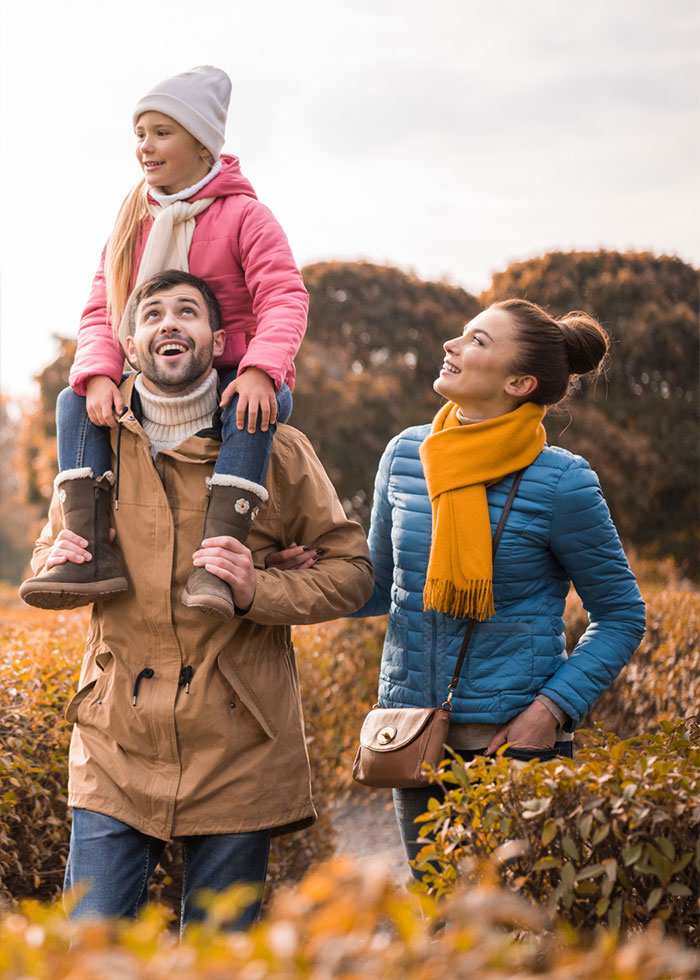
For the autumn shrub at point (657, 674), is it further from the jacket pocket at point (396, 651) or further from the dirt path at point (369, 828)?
the jacket pocket at point (396, 651)

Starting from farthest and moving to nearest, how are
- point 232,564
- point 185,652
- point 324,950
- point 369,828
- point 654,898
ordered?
point 369,828, point 185,652, point 232,564, point 654,898, point 324,950

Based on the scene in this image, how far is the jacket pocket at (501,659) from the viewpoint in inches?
113

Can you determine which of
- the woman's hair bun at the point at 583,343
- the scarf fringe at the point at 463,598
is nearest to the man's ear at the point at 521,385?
the woman's hair bun at the point at 583,343

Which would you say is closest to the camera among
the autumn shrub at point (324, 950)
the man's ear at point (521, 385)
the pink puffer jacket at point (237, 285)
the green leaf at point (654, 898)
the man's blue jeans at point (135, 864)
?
the autumn shrub at point (324, 950)

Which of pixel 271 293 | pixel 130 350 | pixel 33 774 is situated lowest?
pixel 33 774

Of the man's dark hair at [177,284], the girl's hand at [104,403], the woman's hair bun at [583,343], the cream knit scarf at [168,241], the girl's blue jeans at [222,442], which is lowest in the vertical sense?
the girl's blue jeans at [222,442]

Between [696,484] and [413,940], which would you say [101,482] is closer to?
[413,940]

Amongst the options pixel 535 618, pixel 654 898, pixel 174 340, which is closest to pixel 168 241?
pixel 174 340

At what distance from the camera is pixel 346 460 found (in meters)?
14.1

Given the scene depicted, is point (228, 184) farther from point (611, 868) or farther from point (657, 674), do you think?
point (657, 674)

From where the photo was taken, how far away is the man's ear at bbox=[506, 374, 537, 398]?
3064mm

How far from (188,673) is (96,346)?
0.97 meters

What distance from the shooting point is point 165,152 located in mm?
3119

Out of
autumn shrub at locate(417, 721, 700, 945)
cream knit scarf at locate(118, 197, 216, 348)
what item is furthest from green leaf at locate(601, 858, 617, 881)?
cream knit scarf at locate(118, 197, 216, 348)
